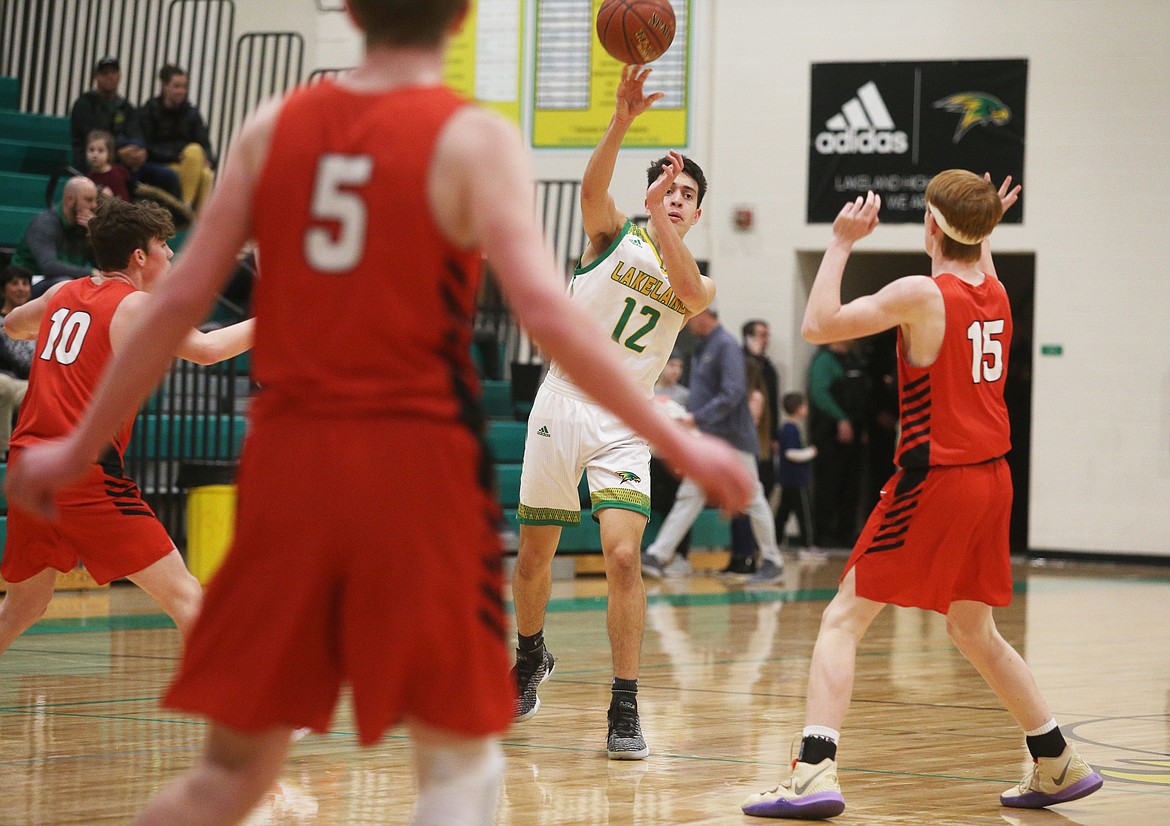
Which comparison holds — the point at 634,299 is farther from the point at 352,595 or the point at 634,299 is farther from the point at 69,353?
the point at 352,595

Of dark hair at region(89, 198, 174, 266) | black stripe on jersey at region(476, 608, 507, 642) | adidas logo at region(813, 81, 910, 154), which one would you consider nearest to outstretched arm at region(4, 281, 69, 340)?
dark hair at region(89, 198, 174, 266)

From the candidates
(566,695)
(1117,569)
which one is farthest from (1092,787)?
(1117,569)

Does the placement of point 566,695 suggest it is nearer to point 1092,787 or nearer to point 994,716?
point 994,716

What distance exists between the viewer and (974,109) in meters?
15.1

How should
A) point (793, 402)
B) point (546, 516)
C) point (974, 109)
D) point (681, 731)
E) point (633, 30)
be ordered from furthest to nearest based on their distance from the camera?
point (974, 109) < point (793, 402) < point (633, 30) < point (681, 731) < point (546, 516)

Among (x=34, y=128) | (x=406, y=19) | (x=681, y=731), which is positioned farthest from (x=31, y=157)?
(x=406, y=19)

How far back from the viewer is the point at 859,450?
15.5m

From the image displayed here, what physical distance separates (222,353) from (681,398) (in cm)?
944

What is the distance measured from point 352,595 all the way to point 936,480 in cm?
240

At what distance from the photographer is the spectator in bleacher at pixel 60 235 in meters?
10.6

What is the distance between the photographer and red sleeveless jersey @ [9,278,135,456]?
4.67 m

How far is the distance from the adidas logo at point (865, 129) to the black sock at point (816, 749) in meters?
11.9

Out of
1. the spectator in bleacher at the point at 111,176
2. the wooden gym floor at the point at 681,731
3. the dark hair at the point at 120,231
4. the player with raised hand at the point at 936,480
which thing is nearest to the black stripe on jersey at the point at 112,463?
the dark hair at the point at 120,231

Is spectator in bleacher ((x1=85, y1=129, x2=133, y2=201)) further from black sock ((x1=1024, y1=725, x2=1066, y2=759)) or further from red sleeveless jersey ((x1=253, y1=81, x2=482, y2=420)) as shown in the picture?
red sleeveless jersey ((x1=253, y1=81, x2=482, y2=420))
